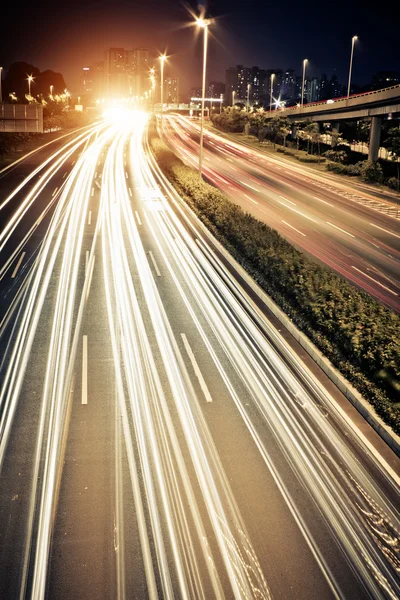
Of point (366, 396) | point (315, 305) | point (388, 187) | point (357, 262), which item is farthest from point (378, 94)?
point (366, 396)

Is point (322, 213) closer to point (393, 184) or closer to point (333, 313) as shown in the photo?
point (393, 184)

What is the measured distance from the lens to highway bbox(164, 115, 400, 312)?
2488 centimetres

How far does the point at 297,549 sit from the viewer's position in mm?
8234

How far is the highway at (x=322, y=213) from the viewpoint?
2488cm

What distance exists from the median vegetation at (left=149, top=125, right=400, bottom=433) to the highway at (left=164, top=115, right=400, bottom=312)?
438 centimetres

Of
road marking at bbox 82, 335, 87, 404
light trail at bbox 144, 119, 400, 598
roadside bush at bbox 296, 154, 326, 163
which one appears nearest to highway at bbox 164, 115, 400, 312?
roadside bush at bbox 296, 154, 326, 163

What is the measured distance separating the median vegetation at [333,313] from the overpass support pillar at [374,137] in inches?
1776

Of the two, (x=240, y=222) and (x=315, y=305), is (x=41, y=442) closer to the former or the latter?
(x=315, y=305)

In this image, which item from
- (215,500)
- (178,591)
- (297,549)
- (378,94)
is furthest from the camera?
(378,94)

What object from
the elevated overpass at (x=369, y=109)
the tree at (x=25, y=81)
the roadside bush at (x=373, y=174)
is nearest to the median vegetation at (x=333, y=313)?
the roadside bush at (x=373, y=174)

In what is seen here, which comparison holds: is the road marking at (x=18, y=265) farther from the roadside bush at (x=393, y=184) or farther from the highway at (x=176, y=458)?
the roadside bush at (x=393, y=184)

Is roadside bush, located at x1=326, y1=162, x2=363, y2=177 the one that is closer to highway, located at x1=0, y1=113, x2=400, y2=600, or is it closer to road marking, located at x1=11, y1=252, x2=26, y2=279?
highway, located at x1=0, y1=113, x2=400, y2=600

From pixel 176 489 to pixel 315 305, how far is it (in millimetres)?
7821

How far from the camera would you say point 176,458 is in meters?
10.3
